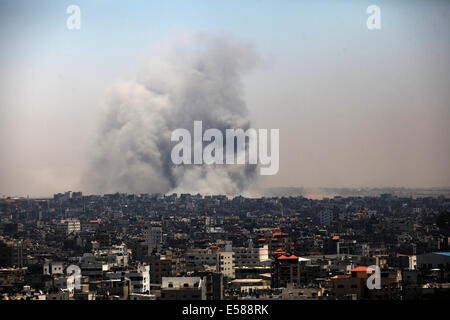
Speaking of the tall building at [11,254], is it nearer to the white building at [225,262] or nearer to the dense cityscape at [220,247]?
the dense cityscape at [220,247]

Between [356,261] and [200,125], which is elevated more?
[200,125]

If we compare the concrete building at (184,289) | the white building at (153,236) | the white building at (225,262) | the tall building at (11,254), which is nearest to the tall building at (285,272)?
the white building at (225,262)

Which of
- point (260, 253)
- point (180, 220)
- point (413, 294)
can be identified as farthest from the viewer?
point (180, 220)

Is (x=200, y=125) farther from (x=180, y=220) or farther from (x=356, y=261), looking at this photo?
(x=356, y=261)

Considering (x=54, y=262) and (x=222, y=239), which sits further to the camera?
(x=222, y=239)

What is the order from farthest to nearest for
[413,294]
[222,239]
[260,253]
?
[222,239] < [260,253] < [413,294]

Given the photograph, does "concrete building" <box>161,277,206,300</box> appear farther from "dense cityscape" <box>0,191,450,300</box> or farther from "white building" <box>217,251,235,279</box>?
"white building" <box>217,251,235,279</box>
